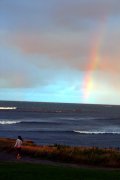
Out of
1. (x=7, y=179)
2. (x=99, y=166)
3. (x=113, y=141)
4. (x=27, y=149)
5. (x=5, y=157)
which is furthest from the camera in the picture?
(x=113, y=141)

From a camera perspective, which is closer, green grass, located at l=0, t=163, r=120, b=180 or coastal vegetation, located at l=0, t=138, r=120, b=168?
green grass, located at l=0, t=163, r=120, b=180

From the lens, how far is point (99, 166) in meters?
A: 24.2

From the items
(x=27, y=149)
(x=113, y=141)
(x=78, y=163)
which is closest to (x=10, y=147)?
(x=27, y=149)

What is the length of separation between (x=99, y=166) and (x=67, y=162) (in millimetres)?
2155

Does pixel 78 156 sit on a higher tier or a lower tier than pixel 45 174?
higher

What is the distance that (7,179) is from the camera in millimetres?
16078

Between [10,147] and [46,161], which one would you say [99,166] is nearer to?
[46,161]

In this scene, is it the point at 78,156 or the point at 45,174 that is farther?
the point at 78,156

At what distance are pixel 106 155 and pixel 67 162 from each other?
7.59 ft

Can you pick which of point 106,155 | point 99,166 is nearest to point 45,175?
point 99,166

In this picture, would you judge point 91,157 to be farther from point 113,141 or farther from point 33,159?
point 113,141

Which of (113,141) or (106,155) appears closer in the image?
(106,155)

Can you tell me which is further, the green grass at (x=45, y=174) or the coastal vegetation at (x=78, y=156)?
the coastal vegetation at (x=78, y=156)

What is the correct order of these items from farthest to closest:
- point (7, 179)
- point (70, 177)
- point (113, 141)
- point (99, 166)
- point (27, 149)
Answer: point (113, 141) → point (27, 149) → point (99, 166) → point (70, 177) → point (7, 179)
